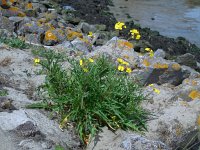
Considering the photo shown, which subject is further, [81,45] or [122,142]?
[81,45]

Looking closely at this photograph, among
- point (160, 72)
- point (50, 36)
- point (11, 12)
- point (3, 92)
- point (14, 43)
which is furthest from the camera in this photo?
point (11, 12)

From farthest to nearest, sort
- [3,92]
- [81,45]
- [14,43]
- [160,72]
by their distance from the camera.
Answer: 1. [81,45]
2. [14,43]
3. [160,72]
4. [3,92]

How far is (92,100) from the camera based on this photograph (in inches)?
189

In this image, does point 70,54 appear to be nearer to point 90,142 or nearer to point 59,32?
point 90,142

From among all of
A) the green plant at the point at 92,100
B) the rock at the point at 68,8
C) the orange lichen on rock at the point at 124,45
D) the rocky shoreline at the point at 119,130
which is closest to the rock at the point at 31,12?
the rock at the point at 68,8

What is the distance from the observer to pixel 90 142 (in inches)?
182

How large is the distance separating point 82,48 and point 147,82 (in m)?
2.85

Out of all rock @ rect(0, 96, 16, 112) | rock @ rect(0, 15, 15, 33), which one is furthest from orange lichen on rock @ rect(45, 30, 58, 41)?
rock @ rect(0, 96, 16, 112)

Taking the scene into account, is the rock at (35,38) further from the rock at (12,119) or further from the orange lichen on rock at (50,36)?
the rock at (12,119)

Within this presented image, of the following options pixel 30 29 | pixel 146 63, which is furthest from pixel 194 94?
pixel 30 29

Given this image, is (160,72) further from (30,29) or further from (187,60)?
(187,60)

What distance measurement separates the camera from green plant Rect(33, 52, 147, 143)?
472 centimetres

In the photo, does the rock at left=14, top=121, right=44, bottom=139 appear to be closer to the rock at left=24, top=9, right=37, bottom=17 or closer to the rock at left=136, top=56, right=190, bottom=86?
the rock at left=136, top=56, right=190, bottom=86

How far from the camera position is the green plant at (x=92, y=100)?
4719 mm
